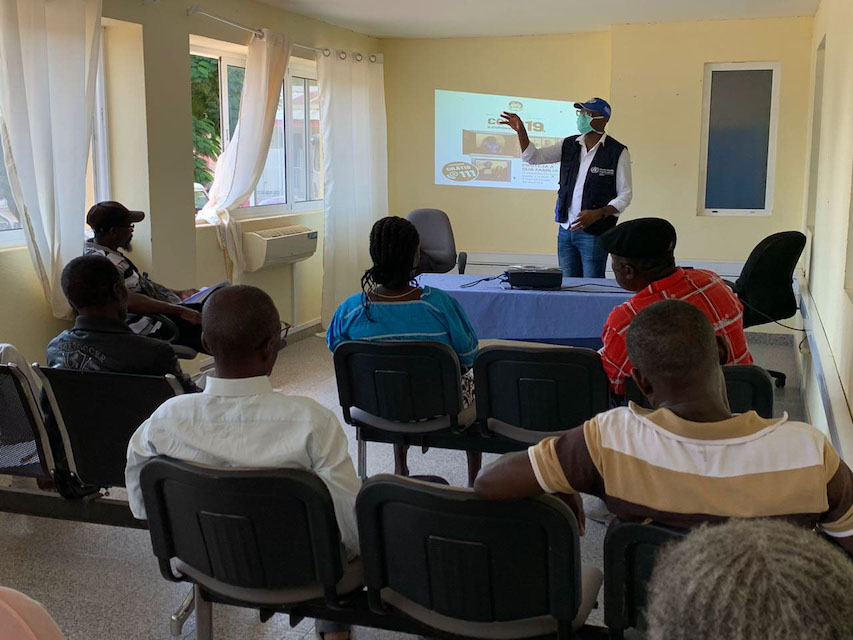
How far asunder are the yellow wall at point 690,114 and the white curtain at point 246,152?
9.11ft

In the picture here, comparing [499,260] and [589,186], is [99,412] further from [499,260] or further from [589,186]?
[499,260]

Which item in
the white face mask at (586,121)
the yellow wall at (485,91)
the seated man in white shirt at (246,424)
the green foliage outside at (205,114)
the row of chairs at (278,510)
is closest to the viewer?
the row of chairs at (278,510)

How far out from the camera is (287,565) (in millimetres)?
1860

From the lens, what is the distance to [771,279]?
509cm

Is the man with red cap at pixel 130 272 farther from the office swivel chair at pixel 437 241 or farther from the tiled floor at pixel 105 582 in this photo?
the office swivel chair at pixel 437 241

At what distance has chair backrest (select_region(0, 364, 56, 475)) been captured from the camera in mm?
2490

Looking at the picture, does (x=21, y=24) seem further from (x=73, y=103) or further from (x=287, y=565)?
(x=287, y=565)

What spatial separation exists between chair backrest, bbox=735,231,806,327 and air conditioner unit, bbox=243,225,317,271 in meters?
3.21

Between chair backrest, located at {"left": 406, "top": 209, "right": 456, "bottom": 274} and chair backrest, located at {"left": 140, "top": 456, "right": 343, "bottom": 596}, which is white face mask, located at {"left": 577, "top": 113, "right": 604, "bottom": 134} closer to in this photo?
chair backrest, located at {"left": 406, "top": 209, "right": 456, "bottom": 274}

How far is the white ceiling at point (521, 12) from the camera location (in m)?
5.95

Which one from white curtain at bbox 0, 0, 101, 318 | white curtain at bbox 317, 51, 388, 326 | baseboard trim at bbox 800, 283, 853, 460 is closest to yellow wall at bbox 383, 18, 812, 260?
white curtain at bbox 317, 51, 388, 326

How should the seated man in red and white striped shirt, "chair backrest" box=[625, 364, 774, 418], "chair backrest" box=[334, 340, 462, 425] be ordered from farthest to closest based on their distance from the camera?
"chair backrest" box=[334, 340, 462, 425], the seated man in red and white striped shirt, "chair backrest" box=[625, 364, 774, 418]

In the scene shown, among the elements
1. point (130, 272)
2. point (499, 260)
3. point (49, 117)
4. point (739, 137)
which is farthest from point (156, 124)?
point (739, 137)

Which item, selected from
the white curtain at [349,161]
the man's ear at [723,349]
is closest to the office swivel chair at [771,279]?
the man's ear at [723,349]
